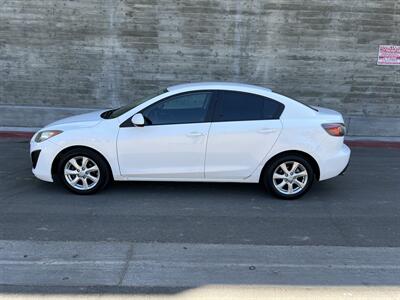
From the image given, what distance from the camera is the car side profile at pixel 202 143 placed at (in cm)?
627

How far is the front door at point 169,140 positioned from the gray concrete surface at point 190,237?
1.28 ft

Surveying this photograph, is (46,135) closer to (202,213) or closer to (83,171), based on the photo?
(83,171)

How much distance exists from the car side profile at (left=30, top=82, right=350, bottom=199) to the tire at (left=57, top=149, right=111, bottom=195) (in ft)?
0.04

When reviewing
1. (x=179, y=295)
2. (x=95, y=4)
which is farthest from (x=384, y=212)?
(x=95, y=4)

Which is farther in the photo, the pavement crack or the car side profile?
the car side profile

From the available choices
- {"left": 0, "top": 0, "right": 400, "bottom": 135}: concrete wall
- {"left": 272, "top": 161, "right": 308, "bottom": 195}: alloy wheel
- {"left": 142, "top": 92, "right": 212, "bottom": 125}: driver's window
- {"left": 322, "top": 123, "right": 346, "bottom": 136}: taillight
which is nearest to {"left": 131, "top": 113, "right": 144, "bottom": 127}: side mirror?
{"left": 142, "top": 92, "right": 212, "bottom": 125}: driver's window

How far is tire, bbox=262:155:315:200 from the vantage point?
20.9 ft

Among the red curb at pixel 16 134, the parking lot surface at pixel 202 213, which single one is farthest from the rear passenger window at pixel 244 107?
the red curb at pixel 16 134

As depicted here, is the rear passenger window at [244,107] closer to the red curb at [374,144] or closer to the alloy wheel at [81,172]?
the alloy wheel at [81,172]

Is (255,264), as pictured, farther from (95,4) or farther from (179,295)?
(95,4)

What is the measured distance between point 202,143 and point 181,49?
546cm

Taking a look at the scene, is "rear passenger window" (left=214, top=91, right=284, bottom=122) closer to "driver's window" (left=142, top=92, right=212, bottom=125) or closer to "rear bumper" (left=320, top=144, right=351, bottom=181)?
"driver's window" (left=142, top=92, right=212, bottom=125)

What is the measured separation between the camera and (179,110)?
6.38m

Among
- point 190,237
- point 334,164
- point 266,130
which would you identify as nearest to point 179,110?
point 266,130
